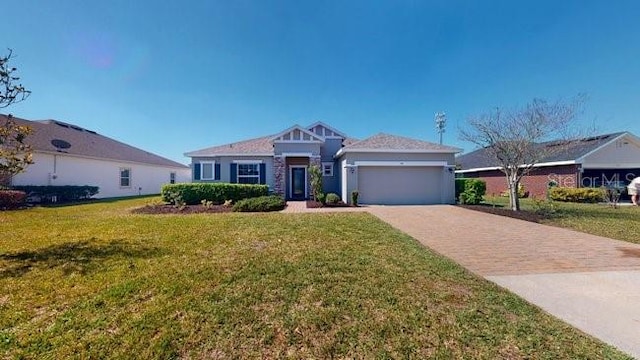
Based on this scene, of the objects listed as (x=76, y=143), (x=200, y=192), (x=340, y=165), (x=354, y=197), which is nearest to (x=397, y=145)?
(x=340, y=165)

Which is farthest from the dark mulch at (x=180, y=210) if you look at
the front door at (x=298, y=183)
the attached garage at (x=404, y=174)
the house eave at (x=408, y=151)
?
the house eave at (x=408, y=151)

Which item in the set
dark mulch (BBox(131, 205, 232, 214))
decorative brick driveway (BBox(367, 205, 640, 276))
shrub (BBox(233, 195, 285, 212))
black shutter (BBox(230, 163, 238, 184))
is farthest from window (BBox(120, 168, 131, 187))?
decorative brick driveway (BBox(367, 205, 640, 276))

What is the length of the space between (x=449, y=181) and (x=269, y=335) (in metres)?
16.2

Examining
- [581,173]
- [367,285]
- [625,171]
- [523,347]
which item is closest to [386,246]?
[367,285]

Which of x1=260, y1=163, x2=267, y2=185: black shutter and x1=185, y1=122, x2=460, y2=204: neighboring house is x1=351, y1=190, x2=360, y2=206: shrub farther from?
x1=260, y1=163, x2=267, y2=185: black shutter

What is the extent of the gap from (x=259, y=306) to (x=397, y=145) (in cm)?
1483

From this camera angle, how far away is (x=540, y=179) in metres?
22.0

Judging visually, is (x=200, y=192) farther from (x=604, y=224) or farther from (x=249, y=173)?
(x=604, y=224)

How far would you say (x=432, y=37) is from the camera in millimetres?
13438

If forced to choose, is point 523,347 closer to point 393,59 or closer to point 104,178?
point 393,59

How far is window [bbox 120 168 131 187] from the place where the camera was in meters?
23.3

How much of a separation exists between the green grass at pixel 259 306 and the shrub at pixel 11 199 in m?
9.84

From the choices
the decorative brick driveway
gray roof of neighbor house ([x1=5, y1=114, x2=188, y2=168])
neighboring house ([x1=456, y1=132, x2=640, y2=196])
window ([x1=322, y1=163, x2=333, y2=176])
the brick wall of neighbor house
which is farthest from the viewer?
window ([x1=322, y1=163, x2=333, y2=176])

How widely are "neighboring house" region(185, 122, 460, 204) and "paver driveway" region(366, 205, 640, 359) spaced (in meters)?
6.81
